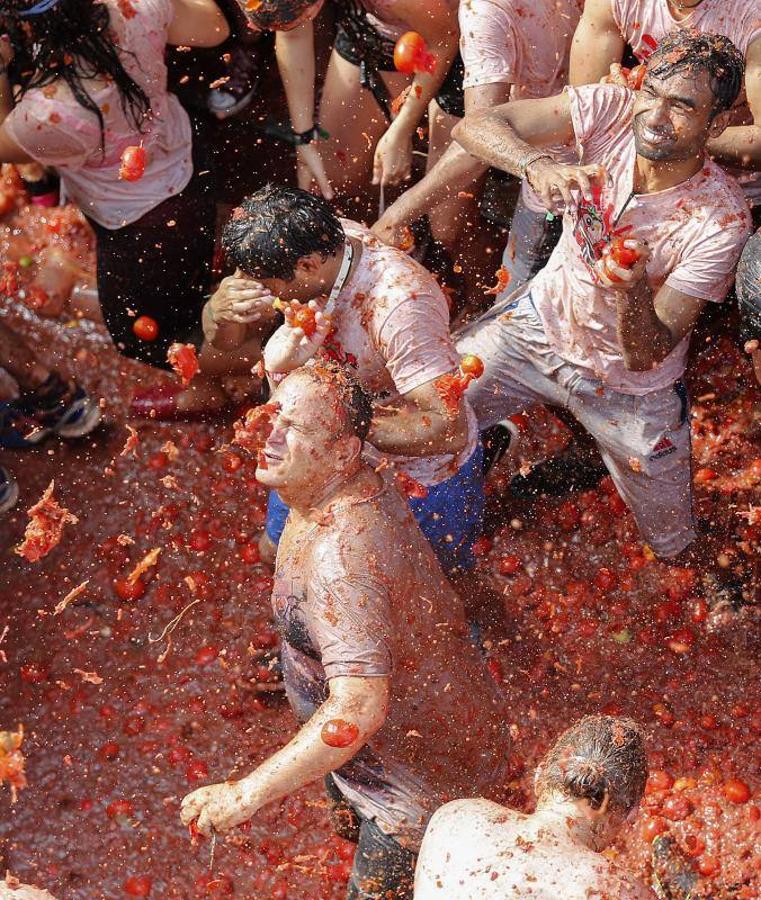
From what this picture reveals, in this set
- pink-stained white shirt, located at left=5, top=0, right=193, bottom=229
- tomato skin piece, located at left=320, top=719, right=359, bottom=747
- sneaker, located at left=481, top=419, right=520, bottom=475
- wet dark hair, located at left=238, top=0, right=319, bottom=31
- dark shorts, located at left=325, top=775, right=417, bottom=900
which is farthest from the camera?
sneaker, located at left=481, top=419, right=520, bottom=475

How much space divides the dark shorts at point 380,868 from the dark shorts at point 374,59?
11.0ft

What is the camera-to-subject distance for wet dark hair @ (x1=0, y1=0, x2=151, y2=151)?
178 inches

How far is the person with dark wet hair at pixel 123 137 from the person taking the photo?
461 centimetres

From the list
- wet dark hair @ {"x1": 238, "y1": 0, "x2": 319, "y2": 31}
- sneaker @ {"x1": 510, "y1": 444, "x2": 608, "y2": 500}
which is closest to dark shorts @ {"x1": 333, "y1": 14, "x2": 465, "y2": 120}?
wet dark hair @ {"x1": 238, "y1": 0, "x2": 319, "y2": 31}

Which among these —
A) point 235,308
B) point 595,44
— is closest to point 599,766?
point 235,308

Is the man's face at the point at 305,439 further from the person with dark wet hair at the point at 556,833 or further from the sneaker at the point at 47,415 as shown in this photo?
the sneaker at the point at 47,415

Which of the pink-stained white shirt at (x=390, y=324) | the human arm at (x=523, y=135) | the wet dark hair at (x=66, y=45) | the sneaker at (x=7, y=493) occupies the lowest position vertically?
the sneaker at (x=7, y=493)

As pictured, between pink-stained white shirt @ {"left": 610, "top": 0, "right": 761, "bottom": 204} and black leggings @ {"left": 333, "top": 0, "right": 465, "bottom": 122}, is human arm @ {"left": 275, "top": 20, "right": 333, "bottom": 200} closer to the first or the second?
black leggings @ {"left": 333, "top": 0, "right": 465, "bottom": 122}

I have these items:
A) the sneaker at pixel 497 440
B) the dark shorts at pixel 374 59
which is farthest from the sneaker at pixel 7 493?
the dark shorts at pixel 374 59

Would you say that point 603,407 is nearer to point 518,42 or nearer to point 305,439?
point 518,42

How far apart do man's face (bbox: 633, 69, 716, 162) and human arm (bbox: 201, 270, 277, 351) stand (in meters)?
1.52

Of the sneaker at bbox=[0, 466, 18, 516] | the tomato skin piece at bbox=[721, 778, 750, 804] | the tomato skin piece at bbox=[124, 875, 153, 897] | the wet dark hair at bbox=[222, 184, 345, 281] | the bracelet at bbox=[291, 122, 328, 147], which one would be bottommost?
the tomato skin piece at bbox=[721, 778, 750, 804]

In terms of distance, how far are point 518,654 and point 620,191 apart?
2140 mm

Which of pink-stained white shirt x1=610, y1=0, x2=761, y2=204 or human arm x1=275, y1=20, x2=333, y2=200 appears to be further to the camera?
human arm x1=275, y1=20, x2=333, y2=200
